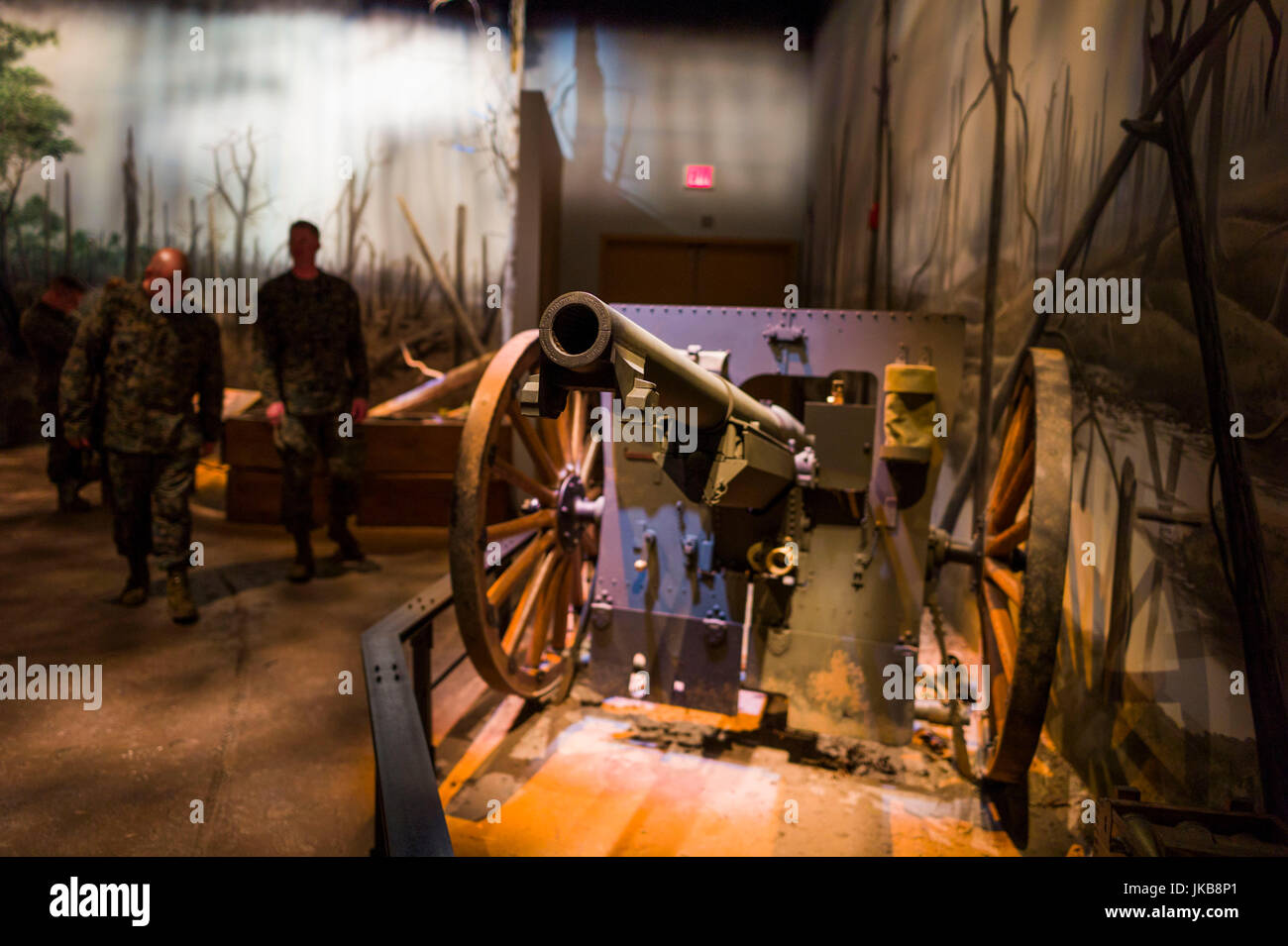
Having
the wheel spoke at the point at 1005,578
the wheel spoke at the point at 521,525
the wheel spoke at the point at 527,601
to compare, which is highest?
the wheel spoke at the point at 521,525

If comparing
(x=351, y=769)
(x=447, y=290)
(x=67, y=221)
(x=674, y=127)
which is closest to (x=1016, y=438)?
(x=674, y=127)

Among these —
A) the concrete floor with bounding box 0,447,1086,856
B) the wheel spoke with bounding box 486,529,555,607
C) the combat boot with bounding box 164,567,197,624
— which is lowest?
the concrete floor with bounding box 0,447,1086,856

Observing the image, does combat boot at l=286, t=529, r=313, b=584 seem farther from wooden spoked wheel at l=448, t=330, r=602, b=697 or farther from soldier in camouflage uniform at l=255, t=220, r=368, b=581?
wooden spoked wheel at l=448, t=330, r=602, b=697

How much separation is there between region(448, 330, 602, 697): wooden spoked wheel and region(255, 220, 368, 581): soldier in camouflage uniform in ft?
5.28

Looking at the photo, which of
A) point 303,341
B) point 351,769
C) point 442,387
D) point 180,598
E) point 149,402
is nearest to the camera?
point 351,769

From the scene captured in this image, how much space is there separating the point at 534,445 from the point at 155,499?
6.41ft

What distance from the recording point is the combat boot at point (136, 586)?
3.91m


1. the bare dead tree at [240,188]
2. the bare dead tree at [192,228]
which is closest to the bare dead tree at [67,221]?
the bare dead tree at [192,228]

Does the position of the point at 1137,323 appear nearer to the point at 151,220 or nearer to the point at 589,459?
the point at 589,459

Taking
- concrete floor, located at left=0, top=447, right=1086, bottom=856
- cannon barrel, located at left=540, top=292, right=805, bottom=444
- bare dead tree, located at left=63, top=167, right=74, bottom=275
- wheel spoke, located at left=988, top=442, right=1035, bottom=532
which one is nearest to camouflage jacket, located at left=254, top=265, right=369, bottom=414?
concrete floor, located at left=0, top=447, right=1086, bottom=856

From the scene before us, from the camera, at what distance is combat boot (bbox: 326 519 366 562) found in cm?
491

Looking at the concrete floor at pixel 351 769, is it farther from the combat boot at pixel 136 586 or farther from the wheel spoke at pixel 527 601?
the wheel spoke at pixel 527 601

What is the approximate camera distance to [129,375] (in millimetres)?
3674

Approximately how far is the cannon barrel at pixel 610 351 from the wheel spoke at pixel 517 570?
924mm
